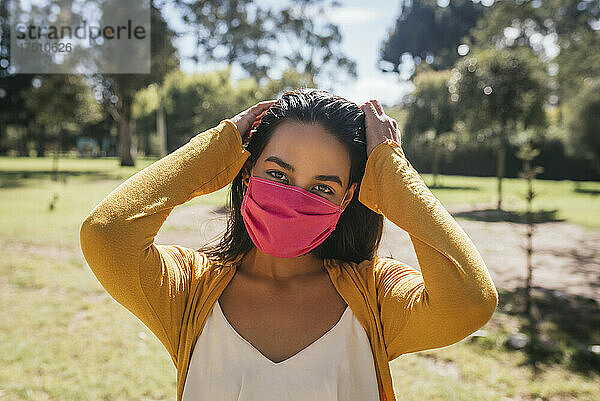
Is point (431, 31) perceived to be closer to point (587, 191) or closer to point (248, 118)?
point (587, 191)

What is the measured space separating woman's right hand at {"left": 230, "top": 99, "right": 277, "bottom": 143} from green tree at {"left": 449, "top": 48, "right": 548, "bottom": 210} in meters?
13.6

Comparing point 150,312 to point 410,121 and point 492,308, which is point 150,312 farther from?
point 410,121

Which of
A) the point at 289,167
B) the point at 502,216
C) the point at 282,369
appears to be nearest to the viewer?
the point at 282,369

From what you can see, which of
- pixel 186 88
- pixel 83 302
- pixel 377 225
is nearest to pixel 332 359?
pixel 377 225

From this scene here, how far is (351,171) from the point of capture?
164 centimetres

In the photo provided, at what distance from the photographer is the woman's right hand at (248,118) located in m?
1.70

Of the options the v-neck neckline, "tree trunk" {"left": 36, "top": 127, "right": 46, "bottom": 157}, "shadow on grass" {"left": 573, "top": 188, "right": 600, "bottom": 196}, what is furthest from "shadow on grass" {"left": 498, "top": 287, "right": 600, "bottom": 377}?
"tree trunk" {"left": 36, "top": 127, "right": 46, "bottom": 157}

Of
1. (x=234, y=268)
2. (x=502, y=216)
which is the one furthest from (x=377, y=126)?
(x=502, y=216)

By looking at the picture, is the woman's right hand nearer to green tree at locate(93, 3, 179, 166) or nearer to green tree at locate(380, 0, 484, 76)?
green tree at locate(93, 3, 179, 166)

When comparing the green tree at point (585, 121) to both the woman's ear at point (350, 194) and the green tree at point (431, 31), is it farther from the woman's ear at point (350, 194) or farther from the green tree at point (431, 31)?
the green tree at point (431, 31)

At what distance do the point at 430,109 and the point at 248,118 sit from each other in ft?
68.4

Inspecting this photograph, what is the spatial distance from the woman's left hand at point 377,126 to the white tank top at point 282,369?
563mm

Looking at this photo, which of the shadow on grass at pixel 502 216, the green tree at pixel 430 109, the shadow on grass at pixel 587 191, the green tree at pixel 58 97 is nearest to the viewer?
the shadow on grass at pixel 502 216

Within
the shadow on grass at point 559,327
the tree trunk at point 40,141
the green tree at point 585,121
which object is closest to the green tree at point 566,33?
the green tree at point 585,121
